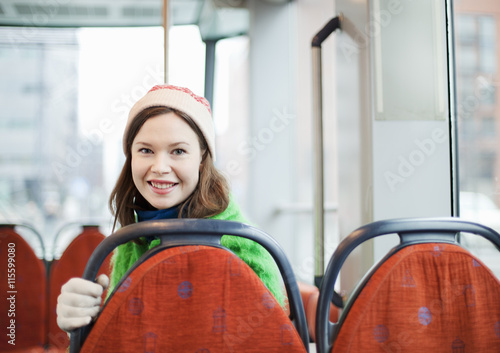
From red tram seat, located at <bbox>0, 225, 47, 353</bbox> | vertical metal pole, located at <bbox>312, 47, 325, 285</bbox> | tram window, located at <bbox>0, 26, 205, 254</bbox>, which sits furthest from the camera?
tram window, located at <bbox>0, 26, 205, 254</bbox>

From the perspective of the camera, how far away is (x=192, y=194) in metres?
1.06

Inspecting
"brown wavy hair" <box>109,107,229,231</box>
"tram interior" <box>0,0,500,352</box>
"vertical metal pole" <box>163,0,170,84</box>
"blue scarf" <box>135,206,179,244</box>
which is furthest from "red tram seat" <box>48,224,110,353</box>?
"blue scarf" <box>135,206,179,244</box>

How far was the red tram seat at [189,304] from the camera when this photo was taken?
69 cm

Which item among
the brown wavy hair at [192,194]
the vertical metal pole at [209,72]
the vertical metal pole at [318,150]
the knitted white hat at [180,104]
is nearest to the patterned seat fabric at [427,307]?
the brown wavy hair at [192,194]

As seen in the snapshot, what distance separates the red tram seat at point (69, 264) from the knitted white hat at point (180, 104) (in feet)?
4.01

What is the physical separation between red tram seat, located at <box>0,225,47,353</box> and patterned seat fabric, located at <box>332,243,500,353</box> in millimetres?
1831

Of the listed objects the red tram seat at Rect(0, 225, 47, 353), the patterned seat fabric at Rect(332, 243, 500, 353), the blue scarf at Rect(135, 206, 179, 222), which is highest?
the blue scarf at Rect(135, 206, 179, 222)

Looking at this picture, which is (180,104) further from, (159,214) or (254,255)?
(254,255)

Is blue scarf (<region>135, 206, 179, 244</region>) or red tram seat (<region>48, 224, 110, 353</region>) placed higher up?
blue scarf (<region>135, 206, 179, 244</region>)

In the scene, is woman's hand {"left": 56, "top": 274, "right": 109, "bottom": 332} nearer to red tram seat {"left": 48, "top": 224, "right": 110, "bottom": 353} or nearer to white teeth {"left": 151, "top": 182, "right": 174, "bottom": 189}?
white teeth {"left": 151, "top": 182, "right": 174, "bottom": 189}

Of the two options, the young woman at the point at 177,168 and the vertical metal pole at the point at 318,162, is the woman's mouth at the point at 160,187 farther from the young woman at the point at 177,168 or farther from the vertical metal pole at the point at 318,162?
the vertical metal pole at the point at 318,162

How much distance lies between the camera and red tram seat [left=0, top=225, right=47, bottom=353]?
2023 mm

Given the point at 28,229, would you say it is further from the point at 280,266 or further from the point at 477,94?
the point at 477,94

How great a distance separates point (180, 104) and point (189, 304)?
50 cm
